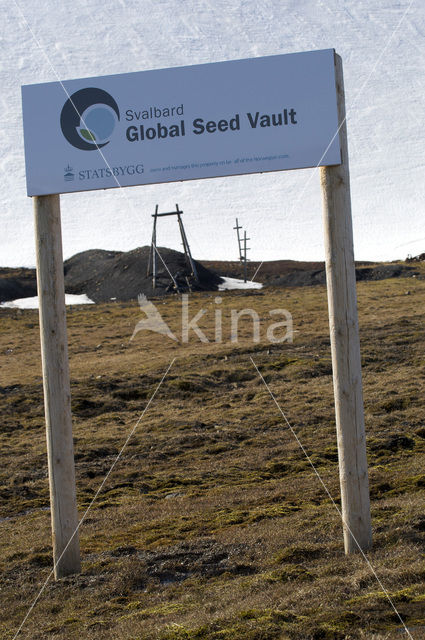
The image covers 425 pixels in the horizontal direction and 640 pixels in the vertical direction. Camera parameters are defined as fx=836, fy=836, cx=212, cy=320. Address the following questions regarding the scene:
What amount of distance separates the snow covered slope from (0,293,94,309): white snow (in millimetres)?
55796

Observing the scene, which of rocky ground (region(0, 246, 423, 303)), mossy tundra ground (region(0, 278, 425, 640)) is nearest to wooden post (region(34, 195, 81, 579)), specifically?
mossy tundra ground (region(0, 278, 425, 640))

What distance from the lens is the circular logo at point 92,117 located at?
7945 millimetres

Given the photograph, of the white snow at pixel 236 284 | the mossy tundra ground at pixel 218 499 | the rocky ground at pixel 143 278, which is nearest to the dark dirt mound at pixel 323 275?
the rocky ground at pixel 143 278

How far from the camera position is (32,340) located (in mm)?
30406

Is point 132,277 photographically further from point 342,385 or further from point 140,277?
point 342,385

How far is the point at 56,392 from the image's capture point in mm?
7980

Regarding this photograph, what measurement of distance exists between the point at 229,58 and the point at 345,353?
146m

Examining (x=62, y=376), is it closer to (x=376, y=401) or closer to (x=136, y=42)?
(x=376, y=401)

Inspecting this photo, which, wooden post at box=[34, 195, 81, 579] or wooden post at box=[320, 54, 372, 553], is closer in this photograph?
wooden post at box=[320, 54, 372, 553]

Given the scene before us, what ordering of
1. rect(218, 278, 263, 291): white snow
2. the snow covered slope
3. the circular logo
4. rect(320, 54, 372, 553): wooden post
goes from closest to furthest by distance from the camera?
1. rect(320, 54, 372, 553): wooden post
2. the circular logo
3. rect(218, 278, 263, 291): white snow
4. the snow covered slope

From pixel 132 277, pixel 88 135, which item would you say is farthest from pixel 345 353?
pixel 132 277

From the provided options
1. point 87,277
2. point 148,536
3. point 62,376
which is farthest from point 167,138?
point 87,277

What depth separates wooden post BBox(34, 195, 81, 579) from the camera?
7992 millimetres

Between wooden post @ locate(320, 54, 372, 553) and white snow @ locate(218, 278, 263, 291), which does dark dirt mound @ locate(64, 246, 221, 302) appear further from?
wooden post @ locate(320, 54, 372, 553)
